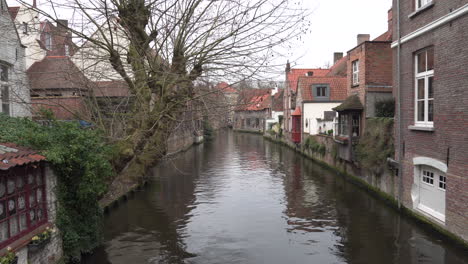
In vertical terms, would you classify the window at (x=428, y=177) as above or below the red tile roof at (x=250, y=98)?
below

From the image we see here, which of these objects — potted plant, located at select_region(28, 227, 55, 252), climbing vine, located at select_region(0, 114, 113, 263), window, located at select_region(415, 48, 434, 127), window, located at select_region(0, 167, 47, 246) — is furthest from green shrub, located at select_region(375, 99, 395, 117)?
potted plant, located at select_region(28, 227, 55, 252)

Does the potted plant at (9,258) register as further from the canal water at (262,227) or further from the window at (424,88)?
the window at (424,88)

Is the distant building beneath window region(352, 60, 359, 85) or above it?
beneath

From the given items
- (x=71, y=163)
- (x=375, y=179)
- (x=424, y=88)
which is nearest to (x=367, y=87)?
(x=375, y=179)

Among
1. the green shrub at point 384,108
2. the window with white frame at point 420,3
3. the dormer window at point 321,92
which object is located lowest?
the green shrub at point 384,108

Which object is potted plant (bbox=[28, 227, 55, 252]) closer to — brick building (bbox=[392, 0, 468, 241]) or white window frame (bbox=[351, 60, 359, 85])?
brick building (bbox=[392, 0, 468, 241])

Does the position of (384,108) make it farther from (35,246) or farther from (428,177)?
(35,246)

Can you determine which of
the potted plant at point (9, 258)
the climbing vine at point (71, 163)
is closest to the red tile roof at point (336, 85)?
the climbing vine at point (71, 163)

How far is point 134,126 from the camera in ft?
25.9

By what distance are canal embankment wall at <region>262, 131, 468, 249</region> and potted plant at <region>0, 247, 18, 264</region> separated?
9.24 metres

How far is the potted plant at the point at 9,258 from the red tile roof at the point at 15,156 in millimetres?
1352

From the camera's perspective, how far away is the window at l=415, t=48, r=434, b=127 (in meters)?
10.4

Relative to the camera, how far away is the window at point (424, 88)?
1041cm

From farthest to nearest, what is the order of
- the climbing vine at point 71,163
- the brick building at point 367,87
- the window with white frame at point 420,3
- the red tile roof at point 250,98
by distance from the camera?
the brick building at point 367,87 → the window with white frame at point 420,3 → the red tile roof at point 250,98 → the climbing vine at point 71,163
